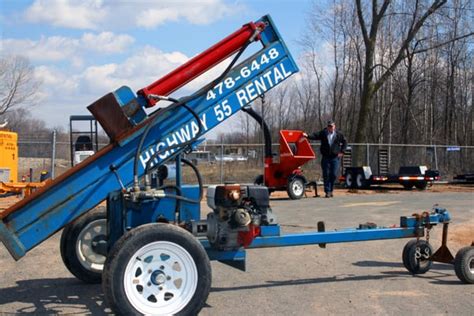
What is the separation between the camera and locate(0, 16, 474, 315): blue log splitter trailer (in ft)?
16.3

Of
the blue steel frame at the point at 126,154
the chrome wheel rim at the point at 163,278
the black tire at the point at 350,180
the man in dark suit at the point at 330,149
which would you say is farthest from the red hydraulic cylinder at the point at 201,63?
the black tire at the point at 350,180

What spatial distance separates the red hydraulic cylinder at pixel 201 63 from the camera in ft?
19.2

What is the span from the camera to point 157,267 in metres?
5.04

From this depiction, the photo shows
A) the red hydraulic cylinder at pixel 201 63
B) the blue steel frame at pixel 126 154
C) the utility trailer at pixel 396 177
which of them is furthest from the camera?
the utility trailer at pixel 396 177

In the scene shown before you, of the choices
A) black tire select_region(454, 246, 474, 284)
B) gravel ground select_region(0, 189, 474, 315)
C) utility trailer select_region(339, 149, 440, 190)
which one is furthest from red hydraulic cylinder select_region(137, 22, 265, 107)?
utility trailer select_region(339, 149, 440, 190)

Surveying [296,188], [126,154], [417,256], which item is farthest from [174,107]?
[296,188]

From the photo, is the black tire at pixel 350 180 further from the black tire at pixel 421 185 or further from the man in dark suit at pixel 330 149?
the man in dark suit at pixel 330 149

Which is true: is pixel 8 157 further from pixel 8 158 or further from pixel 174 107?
pixel 174 107

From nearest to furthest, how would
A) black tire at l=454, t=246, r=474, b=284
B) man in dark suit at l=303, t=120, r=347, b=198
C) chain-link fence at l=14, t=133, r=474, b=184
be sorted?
black tire at l=454, t=246, r=474, b=284 → man in dark suit at l=303, t=120, r=347, b=198 → chain-link fence at l=14, t=133, r=474, b=184

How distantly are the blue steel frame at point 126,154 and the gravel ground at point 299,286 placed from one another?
35.2 inches

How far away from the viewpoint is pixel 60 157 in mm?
19969

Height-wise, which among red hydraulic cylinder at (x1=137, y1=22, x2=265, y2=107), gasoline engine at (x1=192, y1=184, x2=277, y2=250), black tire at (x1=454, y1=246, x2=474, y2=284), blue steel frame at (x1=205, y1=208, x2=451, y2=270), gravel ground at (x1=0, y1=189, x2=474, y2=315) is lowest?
gravel ground at (x1=0, y1=189, x2=474, y2=315)

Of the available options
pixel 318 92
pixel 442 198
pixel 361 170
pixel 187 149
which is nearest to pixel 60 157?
pixel 361 170

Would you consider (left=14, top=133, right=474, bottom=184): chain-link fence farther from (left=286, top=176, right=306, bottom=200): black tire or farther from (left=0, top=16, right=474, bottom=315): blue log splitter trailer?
(left=0, top=16, right=474, bottom=315): blue log splitter trailer
